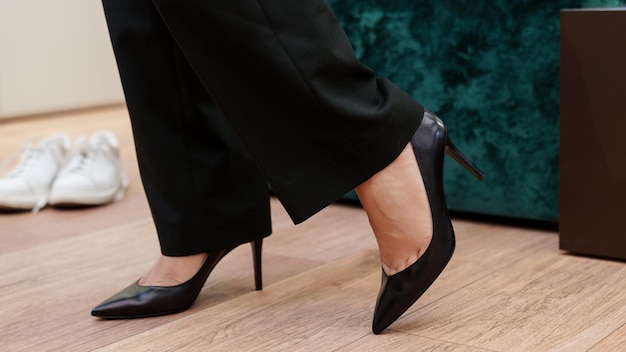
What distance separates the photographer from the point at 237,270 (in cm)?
120

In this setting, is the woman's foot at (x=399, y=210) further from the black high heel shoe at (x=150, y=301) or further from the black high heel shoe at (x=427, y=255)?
the black high heel shoe at (x=150, y=301)

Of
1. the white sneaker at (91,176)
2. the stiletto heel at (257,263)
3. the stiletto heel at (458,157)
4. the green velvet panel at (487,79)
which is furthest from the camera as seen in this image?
the white sneaker at (91,176)

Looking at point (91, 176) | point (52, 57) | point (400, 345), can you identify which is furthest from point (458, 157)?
point (52, 57)

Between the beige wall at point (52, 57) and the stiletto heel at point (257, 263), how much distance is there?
2.22m

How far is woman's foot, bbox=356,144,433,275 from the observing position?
87 centimetres

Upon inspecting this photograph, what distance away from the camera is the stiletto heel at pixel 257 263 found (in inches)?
42.5

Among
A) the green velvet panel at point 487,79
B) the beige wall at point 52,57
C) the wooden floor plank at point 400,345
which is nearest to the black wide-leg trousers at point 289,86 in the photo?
the wooden floor plank at point 400,345

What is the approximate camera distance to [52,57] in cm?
317

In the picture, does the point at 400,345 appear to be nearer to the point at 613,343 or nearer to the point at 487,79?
the point at 613,343

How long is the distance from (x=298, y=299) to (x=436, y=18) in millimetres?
523

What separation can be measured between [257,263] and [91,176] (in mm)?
744

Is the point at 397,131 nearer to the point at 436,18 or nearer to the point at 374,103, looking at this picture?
the point at 374,103

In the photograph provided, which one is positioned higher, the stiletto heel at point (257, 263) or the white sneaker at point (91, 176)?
the stiletto heel at point (257, 263)

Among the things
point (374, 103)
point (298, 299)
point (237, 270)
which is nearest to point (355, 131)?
point (374, 103)
